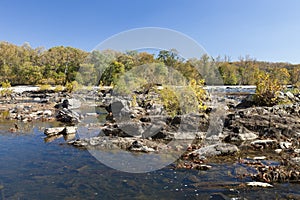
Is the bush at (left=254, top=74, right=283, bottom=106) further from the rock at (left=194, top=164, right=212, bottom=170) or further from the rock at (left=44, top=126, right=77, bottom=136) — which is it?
the rock at (left=44, top=126, right=77, bottom=136)

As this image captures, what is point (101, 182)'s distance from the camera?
6.36 metres

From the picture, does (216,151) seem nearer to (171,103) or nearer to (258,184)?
(258,184)

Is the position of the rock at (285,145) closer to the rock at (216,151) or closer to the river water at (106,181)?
the rock at (216,151)

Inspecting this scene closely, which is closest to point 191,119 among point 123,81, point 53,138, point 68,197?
point 53,138

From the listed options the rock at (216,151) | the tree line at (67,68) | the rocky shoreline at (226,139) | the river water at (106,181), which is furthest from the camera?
the tree line at (67,68)

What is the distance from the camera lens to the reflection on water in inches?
221

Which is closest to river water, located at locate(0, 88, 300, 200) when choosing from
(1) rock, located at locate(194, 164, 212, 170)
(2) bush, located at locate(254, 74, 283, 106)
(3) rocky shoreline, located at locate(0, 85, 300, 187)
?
(1) rock, located at locate(194, 164, 212, 170)

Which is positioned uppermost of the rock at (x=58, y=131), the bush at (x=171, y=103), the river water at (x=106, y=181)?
the bush at (x=171, y=103)

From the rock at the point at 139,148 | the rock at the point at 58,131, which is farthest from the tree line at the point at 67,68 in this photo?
the rock at the point at 139,148

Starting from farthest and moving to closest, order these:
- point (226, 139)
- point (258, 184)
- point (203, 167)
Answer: point (226, 139) < point (203, 167) < point (258, 184)

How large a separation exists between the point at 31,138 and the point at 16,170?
4.19 m

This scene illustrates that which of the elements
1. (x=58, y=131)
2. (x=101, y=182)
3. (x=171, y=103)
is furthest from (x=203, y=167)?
(x=58, y=131)

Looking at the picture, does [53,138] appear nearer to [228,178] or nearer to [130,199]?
[130,199]

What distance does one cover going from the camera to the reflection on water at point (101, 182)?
5617 mm
